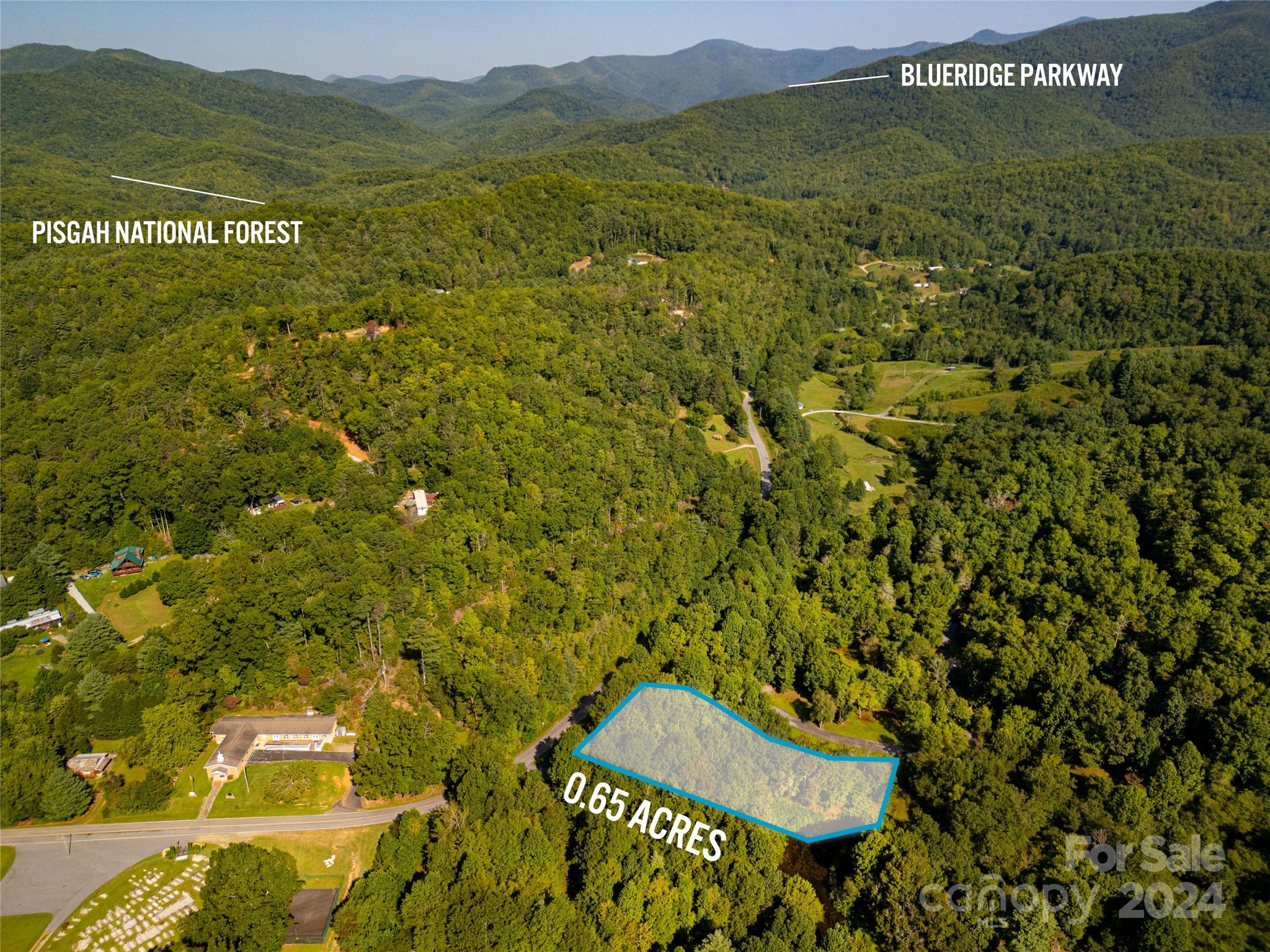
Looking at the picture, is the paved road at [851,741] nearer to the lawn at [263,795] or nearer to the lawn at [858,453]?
the lawn at [263,795]

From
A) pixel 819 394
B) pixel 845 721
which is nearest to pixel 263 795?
pixel 845 721

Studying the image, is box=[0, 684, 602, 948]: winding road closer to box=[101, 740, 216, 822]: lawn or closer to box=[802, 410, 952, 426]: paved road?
box=[101, 740, 216, 822]: lawn

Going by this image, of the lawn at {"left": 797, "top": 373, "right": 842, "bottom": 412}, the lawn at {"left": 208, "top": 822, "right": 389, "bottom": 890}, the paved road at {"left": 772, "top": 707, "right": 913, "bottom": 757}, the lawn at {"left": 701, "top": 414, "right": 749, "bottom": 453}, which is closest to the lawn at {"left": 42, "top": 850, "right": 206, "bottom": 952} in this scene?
the lawn at {"left": 208, "top": 822, "right": 389, "bottom": 890}

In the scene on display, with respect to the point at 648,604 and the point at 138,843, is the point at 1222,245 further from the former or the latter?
the point at 138,843

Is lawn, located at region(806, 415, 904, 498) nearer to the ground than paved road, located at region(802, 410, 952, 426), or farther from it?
nearer to the ground

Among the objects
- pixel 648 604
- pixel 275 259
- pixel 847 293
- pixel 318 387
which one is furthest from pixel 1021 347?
pixel 275 259

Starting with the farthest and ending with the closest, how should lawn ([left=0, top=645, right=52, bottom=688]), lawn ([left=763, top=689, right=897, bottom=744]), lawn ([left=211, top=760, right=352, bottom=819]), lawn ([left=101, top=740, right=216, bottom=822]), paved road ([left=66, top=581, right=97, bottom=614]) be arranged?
paved road ([left=66, top=581, right=97, bottom=614]) → lawn ([left=763, top=689, right=897, bottom=744]) → lawn ([left=0, top=645, right=52, bottom=688]) → lawn ([left=211, top=760, right=352, bottom=819]) → lawn ([left=101, top=740, right=216, bottom=822])

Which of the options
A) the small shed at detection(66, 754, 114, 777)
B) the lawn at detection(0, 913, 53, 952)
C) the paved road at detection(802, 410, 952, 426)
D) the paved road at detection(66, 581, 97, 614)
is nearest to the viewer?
the lawn at detection(0, 913, 53, 952)

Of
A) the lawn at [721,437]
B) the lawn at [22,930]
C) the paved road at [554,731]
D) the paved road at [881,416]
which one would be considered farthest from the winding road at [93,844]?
the paved road at [881,416]
